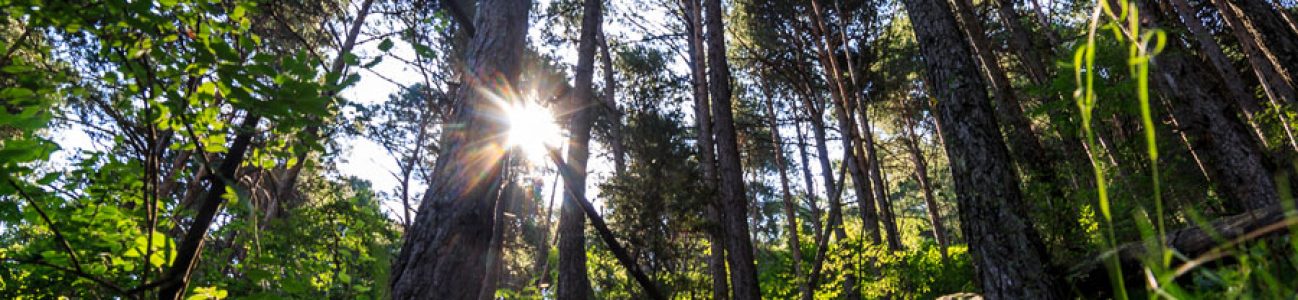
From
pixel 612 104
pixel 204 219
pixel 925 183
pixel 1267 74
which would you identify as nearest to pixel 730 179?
pixel 204 219

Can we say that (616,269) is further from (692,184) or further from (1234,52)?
(1234,52)

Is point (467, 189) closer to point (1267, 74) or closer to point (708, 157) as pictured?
point (708, 157)

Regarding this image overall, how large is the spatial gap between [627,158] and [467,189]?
37.6 feet

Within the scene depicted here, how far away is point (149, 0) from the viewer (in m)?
1.69

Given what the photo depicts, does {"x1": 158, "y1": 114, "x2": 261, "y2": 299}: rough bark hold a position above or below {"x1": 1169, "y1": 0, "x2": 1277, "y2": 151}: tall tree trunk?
below

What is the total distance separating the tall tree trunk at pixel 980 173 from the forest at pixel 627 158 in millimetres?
18

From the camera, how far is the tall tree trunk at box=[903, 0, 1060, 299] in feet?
12.3

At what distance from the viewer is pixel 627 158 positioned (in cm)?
1391

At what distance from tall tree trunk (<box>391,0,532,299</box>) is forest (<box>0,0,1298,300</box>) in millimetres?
11

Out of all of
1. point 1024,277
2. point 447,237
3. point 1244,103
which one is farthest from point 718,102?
point 1244,103

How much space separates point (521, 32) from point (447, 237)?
3.75 ft

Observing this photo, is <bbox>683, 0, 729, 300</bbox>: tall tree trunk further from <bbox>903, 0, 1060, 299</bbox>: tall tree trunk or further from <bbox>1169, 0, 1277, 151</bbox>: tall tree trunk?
<bbox>1169, 0, 1277, 151</bbox>: tall tree trunk

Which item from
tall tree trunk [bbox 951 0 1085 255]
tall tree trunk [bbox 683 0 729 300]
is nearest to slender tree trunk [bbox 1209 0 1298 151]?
tall tree trunk [bbox 951 0 1085 255]

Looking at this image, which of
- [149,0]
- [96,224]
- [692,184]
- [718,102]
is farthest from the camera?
[692,184]
